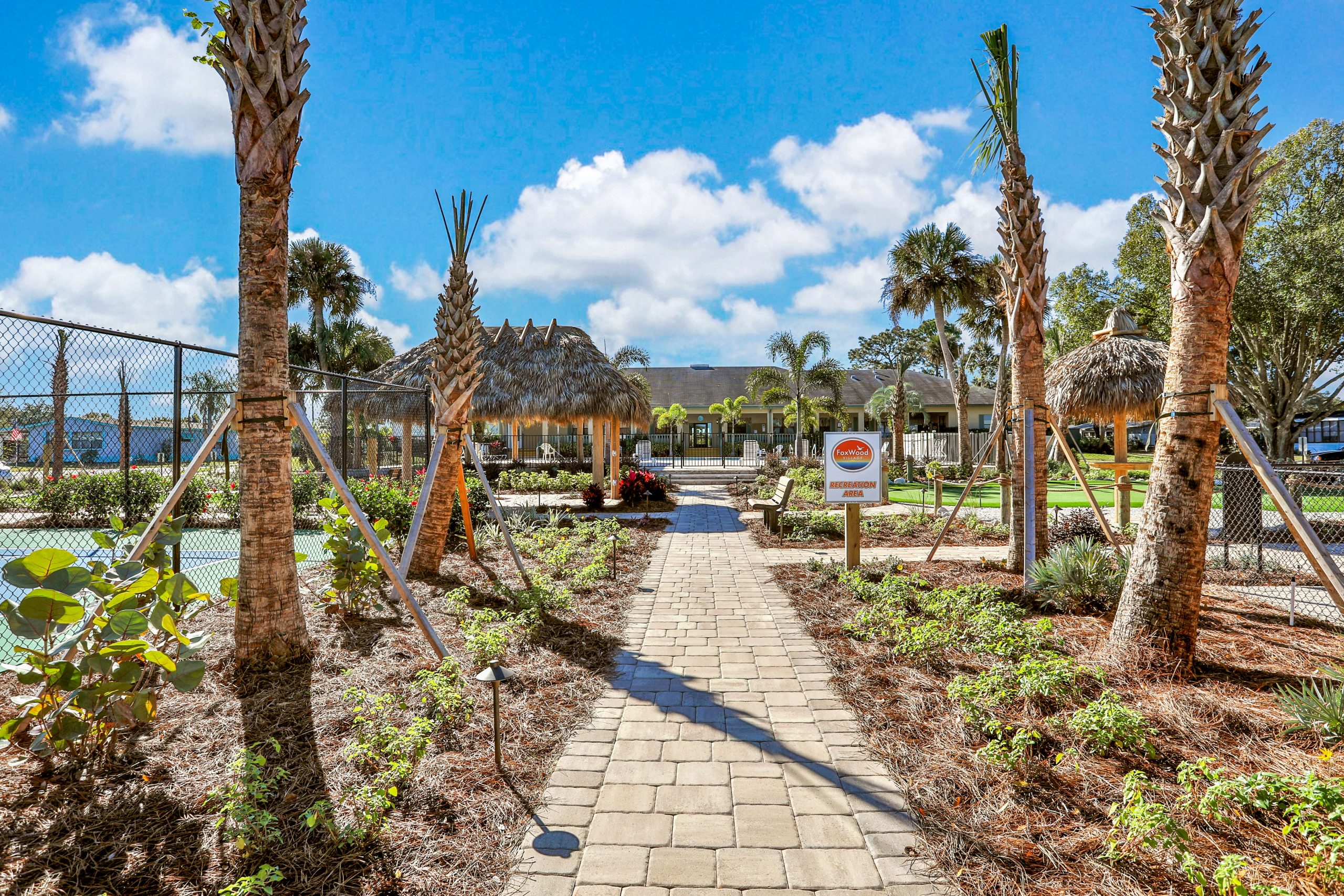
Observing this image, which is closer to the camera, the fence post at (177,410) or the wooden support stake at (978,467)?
the fence post at (177,410)

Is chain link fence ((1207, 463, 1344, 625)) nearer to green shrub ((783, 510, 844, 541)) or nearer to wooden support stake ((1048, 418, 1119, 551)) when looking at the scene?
wooden support stake ((1048, 418, 1119, 551))

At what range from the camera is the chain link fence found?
6.16 meters

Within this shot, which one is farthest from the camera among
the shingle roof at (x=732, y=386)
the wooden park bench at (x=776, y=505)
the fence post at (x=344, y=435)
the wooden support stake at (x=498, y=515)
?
the shingle roof at (x=732, y=386)

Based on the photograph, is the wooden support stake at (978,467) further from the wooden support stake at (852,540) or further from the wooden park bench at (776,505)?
the wooden park bench at (776,505)

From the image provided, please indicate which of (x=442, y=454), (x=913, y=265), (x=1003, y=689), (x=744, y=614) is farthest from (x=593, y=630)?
(x=913, y=265)

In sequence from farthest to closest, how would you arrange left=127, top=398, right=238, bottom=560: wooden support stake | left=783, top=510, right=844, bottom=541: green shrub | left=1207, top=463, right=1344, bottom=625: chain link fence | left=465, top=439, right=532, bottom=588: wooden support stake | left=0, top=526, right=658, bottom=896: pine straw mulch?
left=783, top=510, right=844, bottom=541: green shrub < left=465, top=439, right=532, bottom=588: wooden support stake < left=1207, top=463, right=1344, bottom=625: chain link fence < left=127, top=398, right=238, bottom=560: wooden support stake < left=0, top=526, right=658, bottom=896: pine straw mulch

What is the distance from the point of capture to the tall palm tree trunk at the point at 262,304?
420 centimetres

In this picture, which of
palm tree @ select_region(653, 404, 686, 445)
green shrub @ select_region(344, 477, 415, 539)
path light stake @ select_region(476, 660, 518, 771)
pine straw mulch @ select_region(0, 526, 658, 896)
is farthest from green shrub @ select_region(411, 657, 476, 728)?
palm tree @ select_region(653, 404, 686, 445)

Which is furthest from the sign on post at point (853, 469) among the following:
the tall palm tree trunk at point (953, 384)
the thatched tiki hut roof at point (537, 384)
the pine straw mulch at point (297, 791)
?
the tall palm tree trunk at point (953, 384)

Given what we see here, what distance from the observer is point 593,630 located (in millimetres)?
5699

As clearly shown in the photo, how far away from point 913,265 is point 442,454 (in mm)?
21530

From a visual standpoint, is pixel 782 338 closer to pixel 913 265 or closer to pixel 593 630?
pixel 913 265

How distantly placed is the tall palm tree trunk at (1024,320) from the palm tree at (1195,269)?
2399 mm

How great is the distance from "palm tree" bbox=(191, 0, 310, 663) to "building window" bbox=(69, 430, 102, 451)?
25.3ft
